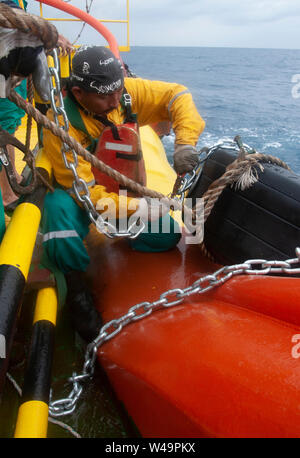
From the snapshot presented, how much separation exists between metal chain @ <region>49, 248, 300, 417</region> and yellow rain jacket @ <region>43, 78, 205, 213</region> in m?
0.62

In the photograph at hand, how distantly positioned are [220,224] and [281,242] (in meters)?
0.32

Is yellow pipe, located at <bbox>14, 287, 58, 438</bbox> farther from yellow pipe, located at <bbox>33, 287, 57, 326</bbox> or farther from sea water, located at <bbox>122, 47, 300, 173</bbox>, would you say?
sea water, located at <bbox>122, 47, 300, 173</bbox>

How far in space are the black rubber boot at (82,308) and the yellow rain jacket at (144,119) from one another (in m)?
0.46

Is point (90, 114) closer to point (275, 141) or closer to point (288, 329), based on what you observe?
point (288, 329)

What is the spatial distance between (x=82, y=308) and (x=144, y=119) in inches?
58.7

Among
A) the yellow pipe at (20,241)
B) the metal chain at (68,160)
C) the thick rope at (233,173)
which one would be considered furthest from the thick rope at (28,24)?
the thick rope at (233,173)

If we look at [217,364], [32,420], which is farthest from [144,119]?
[32,420]

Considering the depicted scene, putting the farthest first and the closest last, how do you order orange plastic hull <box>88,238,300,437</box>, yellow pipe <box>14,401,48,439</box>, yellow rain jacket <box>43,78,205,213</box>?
yellow rain jacket <box>43,78,205,213</box> < yellow pipe <box>14,401,48,439</box> < orange plastic hull <box>88,238,300,437</box>

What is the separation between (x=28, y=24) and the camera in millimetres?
935

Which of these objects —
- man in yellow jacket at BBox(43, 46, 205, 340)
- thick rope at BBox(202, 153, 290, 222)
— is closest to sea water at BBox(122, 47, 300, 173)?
man in yellow jacket at BBox(43, 46, 205, 340)

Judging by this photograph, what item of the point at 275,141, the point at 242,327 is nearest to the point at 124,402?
the point at 242,327

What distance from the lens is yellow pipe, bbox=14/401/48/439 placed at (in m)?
1.10

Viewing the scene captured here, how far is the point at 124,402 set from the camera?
1471 millimetres

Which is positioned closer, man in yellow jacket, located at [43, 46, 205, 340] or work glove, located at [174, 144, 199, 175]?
man in yellow jacket, located at [43, 46, 205, 340]
